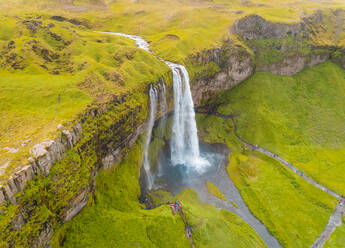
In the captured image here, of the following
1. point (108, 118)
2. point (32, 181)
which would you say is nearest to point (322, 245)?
point (108, 118)

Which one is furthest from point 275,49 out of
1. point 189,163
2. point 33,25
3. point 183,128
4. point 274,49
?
point 33,25

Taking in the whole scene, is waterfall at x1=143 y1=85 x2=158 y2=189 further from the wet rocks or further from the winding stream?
the wet rocks

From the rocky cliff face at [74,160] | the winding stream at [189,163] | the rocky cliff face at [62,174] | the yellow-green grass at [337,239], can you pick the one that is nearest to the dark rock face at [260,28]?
the rocky cliff face at [74,160]

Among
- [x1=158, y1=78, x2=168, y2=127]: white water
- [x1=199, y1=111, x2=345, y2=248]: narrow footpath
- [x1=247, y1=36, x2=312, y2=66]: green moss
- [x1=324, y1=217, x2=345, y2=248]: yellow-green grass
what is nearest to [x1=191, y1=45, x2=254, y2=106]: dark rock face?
[x1=247, y1=36, x2=312, y2=66]: green moss

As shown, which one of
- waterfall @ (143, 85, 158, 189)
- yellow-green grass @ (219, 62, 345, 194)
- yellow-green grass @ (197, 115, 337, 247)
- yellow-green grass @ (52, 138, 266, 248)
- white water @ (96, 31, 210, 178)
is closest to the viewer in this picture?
yellow-green grass @ (52, 138, 266, 248)

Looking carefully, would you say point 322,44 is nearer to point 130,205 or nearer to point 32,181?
point 130,205

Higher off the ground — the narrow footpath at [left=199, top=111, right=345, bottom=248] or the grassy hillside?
the grassy hillside
